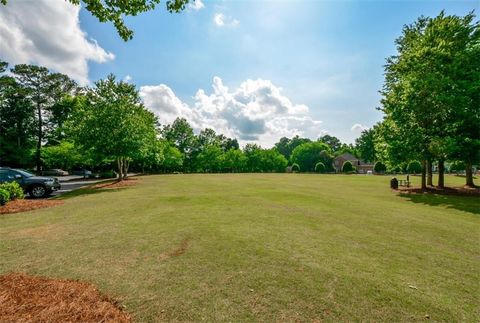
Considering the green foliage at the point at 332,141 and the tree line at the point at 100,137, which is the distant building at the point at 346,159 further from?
the green foliage at the point at 332,141

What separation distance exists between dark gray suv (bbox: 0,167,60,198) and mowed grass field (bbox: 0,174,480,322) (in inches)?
293

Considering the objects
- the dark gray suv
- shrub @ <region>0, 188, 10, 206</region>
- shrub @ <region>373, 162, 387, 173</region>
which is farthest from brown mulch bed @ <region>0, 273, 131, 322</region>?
shrub @ <region>373, 162, 387, 173</region>

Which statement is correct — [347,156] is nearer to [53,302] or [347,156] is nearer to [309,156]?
[309,156]

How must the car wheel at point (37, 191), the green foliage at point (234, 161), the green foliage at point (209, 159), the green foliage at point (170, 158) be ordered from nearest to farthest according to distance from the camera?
the car wheel at point (37, 191) → the green foliage at point (170, 158) → the green foliage at point (209, 159) → the green foliage at point (234, 161)

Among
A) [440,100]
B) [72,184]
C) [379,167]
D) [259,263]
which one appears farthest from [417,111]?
[379,167]

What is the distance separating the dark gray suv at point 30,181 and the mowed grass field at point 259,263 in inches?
293

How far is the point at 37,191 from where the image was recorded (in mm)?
16359

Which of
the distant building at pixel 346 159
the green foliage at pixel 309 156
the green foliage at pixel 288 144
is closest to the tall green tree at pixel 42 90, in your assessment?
the green foliage at pixel 309 156

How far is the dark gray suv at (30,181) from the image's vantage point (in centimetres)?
1508

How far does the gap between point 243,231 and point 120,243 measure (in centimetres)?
350

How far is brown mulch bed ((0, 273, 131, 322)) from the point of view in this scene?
139 inches

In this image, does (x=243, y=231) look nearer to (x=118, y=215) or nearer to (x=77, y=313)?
(x=77, y=313)

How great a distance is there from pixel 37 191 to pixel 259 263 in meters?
17.7

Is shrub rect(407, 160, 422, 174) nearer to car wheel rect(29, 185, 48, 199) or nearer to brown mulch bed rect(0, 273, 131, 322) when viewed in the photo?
car wheel rect(29, 185, 48, 199)
